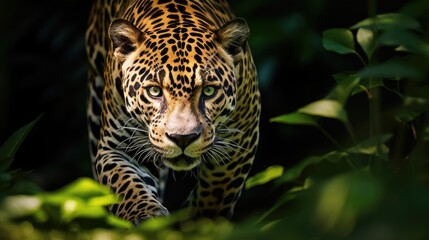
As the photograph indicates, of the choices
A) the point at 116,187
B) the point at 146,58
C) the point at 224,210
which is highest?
the point at 146,58

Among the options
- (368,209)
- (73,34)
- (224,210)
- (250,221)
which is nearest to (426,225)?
(368,209)

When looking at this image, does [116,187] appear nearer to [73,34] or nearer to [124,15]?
[124,15]

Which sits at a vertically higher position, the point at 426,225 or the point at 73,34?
the point at 426,225

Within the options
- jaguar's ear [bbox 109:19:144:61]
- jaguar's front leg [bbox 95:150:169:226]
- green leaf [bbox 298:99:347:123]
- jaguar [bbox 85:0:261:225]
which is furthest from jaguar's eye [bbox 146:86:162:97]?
green leaf [bbox 298:99:347:123]

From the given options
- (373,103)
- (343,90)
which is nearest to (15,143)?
(343,90)

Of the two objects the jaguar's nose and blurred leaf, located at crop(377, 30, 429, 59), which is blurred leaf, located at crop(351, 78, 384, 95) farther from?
the jaguar's nose

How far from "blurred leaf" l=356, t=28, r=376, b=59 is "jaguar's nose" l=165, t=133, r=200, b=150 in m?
1.27

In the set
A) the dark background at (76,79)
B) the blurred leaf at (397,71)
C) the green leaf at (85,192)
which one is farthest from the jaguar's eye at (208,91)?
the dark background at (76,79)

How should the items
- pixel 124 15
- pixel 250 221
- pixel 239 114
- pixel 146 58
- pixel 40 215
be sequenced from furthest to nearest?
pixel 124 15, pixel 239 114, pixel 146 58, pixel 40 215, pixel 250 221

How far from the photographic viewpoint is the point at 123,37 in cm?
619

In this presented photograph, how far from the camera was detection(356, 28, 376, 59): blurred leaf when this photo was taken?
453 cm

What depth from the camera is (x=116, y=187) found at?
6148 millimetres

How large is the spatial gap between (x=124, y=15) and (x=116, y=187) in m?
1.27

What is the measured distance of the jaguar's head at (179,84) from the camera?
18.8 ft
